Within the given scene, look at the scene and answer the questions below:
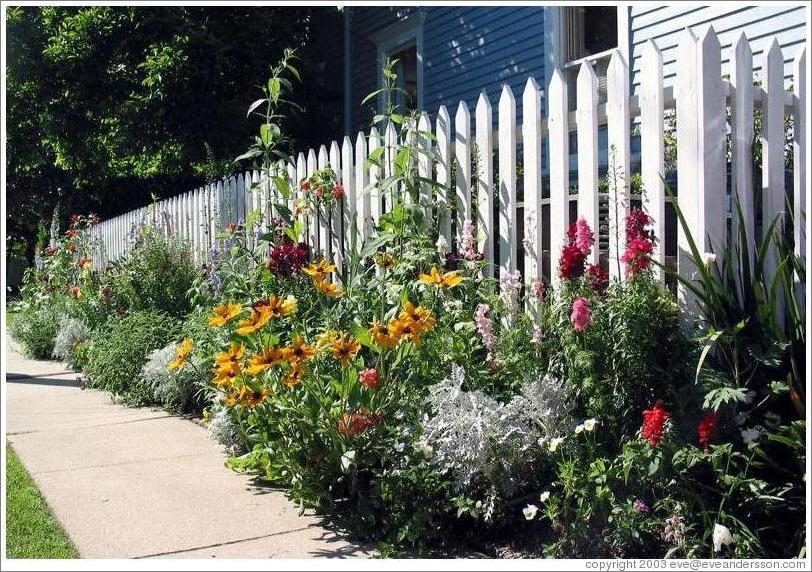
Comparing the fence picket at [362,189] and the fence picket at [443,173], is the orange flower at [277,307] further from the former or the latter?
the fence picket at [362,189]

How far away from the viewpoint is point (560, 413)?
3.29 meters

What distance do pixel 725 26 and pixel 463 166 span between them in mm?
4274

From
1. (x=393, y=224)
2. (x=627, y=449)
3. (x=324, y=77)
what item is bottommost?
(x=627, y=449)

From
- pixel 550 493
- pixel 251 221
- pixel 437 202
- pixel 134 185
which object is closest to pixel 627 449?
pixel 550 493

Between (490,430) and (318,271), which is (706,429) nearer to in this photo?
(490,430)

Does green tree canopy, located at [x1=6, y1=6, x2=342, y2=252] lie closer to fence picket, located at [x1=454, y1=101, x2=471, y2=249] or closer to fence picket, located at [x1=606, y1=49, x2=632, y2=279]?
fence picket, located at [x1=454, y1=101, x2=471, y2=249]

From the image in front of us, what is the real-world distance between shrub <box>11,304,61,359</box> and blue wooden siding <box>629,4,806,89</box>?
6902mm

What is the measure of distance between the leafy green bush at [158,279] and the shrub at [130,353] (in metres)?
0.51

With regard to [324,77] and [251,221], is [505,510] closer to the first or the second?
[251,221]

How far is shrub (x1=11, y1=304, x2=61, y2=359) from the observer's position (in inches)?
388

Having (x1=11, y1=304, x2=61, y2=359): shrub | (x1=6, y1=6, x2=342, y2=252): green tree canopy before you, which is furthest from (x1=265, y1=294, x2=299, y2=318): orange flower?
(x1=6, y1=6, x2=342, y2=252): green tree canopy

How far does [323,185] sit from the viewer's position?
5.64 metres

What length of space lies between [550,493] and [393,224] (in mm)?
1931

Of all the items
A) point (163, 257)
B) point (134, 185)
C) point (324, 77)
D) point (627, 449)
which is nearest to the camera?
point (627, 449)
